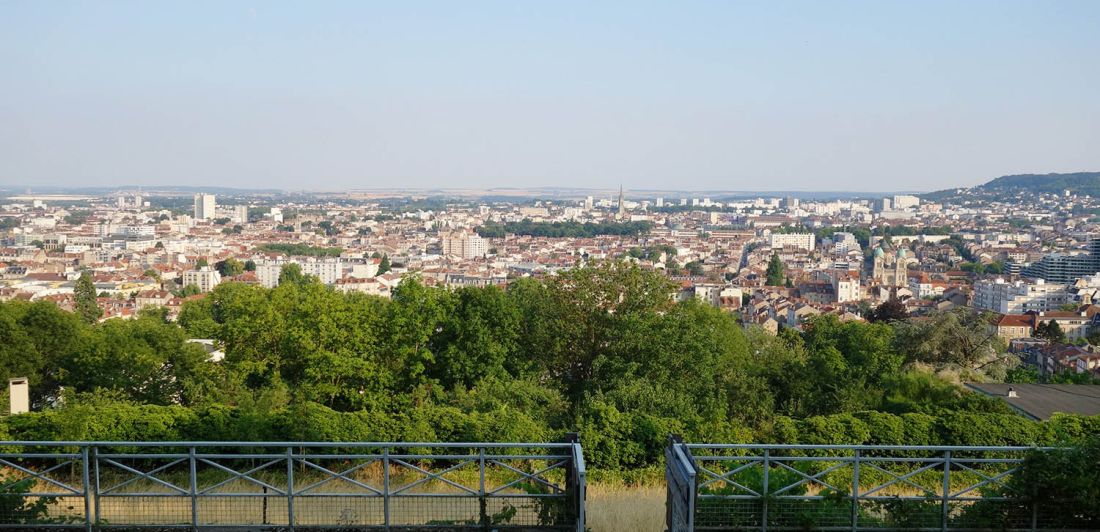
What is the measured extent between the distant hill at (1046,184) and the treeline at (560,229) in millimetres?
91556

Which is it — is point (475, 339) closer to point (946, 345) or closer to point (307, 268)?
point (946, 345)

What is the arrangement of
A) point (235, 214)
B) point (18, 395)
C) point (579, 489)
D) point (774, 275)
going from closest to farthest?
1. point (579, 489)
2. point (18, 395)
3. point (774, 275)
4. point (235, 214)

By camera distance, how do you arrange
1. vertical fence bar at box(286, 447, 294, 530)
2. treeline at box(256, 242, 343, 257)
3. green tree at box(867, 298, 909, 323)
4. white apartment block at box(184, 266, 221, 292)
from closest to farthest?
vertical fence bar at box(286, 447, 294, 530)
green tree at box(867, 298, 909, 323)
white apartment block at box(184, 266, 221, 292)
treeline at box(256, 242, 343, 257)

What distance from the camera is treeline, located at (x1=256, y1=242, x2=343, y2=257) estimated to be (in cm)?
8388

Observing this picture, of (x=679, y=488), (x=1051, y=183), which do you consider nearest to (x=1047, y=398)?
(x=679, y=488)

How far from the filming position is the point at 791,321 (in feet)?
151

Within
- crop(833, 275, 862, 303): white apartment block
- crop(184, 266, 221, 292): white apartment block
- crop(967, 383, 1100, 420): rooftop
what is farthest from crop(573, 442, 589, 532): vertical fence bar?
crop(184, 266, 221, 292): white apartment block

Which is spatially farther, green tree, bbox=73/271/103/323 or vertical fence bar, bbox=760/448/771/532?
green tree, bbox=73/271/103/323

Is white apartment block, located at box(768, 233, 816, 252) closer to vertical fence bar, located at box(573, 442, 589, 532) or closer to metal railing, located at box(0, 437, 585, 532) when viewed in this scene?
metal railing, located at box(0, 437, 585, 532)

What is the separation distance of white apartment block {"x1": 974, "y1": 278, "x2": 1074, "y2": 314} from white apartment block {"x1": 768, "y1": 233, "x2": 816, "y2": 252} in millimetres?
46608

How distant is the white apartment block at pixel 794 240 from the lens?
105 meters

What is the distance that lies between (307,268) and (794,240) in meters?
61.9

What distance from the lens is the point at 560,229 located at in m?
119

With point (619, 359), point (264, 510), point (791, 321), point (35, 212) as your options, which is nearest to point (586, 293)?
point (619, 359)
